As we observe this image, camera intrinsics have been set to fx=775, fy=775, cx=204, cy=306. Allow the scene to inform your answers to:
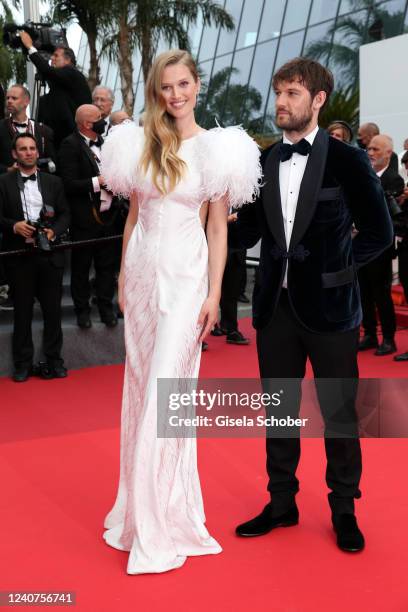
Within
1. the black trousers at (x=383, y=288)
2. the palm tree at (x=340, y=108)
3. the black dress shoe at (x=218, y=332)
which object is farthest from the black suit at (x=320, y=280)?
the palm tree at (x=340, y=108)

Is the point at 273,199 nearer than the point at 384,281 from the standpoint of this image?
Yes

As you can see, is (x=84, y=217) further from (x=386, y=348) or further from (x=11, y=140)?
(x=386, y=348)

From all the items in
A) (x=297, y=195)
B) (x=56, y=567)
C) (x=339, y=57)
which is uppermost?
(x=339, y=57)

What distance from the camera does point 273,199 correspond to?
2.97m

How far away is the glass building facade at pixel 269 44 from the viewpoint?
16.1 m

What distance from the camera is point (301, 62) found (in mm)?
2840

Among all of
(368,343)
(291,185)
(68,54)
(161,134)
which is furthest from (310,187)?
(68,54)

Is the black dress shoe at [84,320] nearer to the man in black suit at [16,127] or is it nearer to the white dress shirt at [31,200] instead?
the white dress shirt at [31,200]

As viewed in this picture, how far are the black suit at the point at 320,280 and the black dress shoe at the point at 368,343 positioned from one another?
3916 millimetres

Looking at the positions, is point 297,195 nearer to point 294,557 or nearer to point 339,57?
point 294,557

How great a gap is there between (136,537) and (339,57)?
50.8 feet

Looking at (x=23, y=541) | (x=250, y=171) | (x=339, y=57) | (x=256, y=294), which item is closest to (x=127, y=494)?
(x=23, y=541)

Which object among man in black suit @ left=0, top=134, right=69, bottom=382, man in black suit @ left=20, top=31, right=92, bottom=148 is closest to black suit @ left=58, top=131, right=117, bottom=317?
man in black suit @ left=0, top=134, right=69, bottom=382

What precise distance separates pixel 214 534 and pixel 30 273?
11.2 feet
